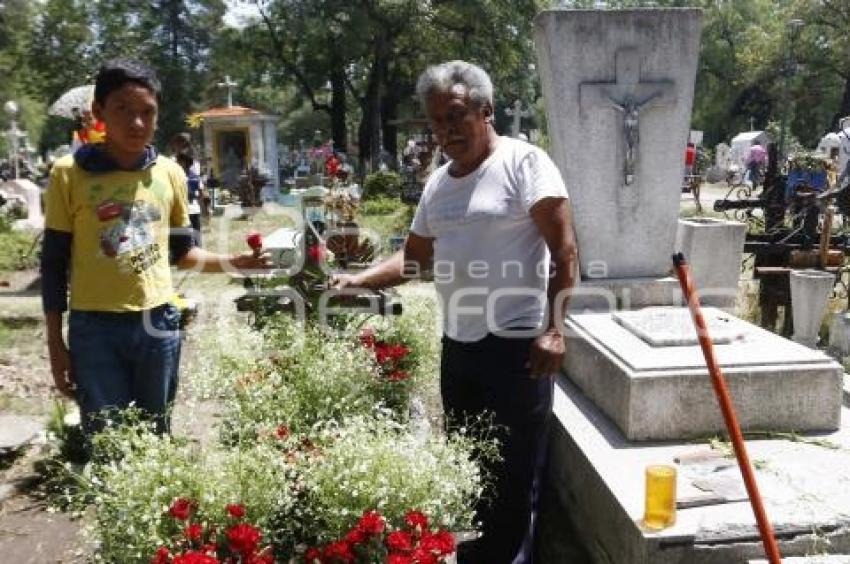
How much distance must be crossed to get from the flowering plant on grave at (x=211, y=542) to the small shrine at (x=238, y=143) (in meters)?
20.2

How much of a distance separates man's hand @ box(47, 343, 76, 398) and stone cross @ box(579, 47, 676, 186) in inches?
132

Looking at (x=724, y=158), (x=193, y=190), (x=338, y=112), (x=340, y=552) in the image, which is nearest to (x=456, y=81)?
(x=340, y=552)

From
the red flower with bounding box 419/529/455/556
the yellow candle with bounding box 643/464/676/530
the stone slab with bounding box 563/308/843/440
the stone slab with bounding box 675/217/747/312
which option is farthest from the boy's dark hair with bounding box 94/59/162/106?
the stone slab with bounding box 675/217/747/312

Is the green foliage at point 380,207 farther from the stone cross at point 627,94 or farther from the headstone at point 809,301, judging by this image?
the stone cross at point 627,94

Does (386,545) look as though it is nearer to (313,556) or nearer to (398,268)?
(313,556)

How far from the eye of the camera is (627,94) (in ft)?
15.1

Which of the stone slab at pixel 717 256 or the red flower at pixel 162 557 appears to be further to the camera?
the stone slab at pixel 717 256

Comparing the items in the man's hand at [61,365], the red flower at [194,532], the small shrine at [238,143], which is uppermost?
the small shrine at [238,143]

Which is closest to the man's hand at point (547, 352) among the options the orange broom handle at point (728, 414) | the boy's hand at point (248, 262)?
the orange broom handle at point (728, 414)

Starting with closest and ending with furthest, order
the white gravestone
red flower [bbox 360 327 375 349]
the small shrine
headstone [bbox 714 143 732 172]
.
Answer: red flower [bbox 360 327 375 349], the white gravestone, the small shrine, headstone [bbox 714 143 732 172]

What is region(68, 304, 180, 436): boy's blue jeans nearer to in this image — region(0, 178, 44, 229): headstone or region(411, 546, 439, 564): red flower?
region(411, 546, 439, 564): red flower

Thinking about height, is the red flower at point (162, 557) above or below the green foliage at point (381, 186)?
below

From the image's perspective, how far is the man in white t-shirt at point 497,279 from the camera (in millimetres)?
2371

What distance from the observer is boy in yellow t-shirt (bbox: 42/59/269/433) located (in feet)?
7.89
